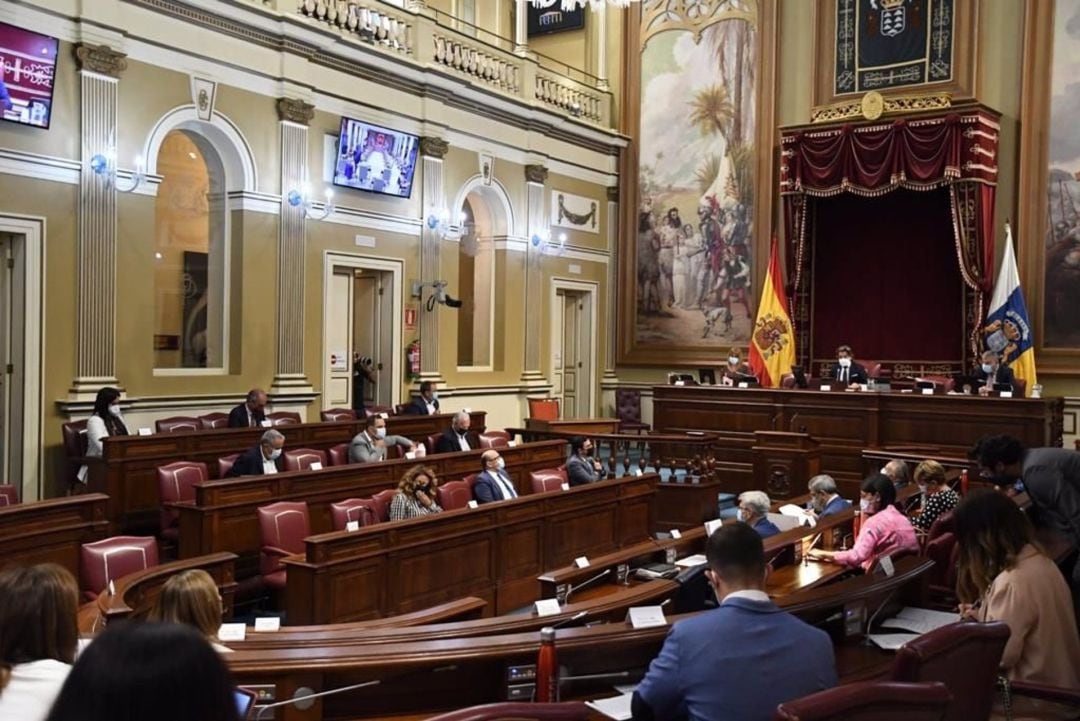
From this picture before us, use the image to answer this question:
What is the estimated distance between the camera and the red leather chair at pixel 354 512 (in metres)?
6.38

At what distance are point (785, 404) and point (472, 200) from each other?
583 centimetres

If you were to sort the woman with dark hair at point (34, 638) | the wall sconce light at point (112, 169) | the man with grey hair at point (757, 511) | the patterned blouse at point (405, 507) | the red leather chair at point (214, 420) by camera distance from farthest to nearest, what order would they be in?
1. the red leather chair at point (214, 420)
2. the wall sconce light at point (112, 169)
3. the patterned blouse at point (405, 507)
4. the man with grey hair at point (757, 511)
5. the woman with dark hair at point (34, 638)

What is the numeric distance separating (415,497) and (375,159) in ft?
22.1

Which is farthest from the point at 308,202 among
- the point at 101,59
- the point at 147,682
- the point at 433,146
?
the point at 147,682

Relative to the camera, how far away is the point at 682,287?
1612cm

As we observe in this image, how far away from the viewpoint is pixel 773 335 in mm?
14289

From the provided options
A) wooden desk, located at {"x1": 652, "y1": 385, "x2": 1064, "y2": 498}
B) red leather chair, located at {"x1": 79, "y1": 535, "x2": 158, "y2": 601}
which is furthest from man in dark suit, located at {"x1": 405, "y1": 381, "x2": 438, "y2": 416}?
red leather chair, located at {"x1": 79, "y1": 535, "x2": 158, "y2": 601}

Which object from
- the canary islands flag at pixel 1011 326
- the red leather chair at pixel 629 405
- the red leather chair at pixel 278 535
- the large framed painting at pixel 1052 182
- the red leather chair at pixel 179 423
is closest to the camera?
the red leather chair at pixel 278 535

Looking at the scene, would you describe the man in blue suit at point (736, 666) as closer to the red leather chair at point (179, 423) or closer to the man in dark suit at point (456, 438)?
the man in dark suit at point (456, 438)

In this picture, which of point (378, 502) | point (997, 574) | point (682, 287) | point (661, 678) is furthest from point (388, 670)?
point (682, 287)

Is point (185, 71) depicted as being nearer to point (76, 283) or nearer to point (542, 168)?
point (76, 283)

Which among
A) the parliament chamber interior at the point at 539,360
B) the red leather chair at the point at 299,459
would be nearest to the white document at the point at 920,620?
the parliament chamber interior at the point at 539,360

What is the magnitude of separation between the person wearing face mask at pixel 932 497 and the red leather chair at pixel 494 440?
4342mm

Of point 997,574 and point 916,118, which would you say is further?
point 916,118
